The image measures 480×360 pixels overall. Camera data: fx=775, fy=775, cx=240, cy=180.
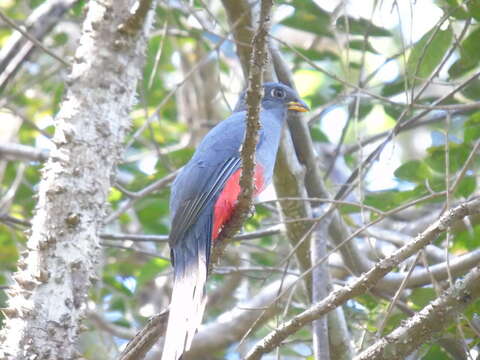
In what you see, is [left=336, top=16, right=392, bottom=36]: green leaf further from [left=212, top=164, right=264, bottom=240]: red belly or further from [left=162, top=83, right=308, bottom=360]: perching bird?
[left=212, top=164, right=264, bottom=240]: red belly

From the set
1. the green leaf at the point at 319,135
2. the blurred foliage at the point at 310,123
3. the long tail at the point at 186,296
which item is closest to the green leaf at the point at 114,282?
the blurred foliage at the point at 310,123

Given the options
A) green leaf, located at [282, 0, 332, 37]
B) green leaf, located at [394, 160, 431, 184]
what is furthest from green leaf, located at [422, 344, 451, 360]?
green leaf, located at [282, 0, 332, 37]

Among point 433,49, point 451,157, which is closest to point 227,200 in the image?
point 451,157

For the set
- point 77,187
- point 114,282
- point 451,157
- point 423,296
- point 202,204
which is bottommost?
point 423,296

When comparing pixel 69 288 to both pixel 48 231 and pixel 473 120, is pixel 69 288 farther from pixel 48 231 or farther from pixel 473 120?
pixel 473 120

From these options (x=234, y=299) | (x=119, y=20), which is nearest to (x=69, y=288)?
(x=119, y=20)

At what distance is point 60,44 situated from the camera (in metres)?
6.88

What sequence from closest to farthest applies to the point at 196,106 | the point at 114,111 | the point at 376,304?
the point at 114,111, the point at 376,304, the point at 196,106

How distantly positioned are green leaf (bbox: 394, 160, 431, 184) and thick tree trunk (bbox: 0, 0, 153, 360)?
1.58 metres

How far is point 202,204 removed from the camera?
3.91 m

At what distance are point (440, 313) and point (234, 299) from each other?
14.2ft

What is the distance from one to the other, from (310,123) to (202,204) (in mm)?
1499

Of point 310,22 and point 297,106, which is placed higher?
point 310,22

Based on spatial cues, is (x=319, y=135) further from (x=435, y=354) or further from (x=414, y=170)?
(x=435, y=354)
